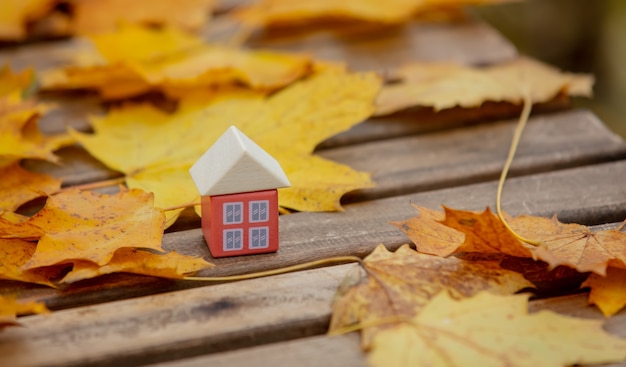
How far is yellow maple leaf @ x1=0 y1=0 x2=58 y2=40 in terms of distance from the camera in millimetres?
2072

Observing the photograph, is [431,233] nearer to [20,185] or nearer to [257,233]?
[257,233]

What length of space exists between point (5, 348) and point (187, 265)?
26 cm

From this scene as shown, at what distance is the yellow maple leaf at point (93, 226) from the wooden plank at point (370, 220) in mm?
50

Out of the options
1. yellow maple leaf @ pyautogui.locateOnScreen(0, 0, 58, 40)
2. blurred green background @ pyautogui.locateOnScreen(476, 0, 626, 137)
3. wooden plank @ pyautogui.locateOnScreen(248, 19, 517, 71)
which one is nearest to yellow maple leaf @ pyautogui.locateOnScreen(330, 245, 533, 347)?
wooden plank @ pyautogui.locateOnScreen(248, 19, 517, 71)

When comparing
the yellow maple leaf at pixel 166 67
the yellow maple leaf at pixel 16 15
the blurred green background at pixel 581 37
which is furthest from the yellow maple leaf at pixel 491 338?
the blurred green background at pixel 581 37

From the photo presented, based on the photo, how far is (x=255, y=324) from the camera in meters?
1.06

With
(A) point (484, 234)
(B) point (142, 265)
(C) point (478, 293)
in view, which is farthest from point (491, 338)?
(B) point (142, 265)

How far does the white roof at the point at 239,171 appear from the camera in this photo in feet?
3.73

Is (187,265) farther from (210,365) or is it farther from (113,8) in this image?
(113,8)

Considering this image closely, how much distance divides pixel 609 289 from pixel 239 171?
525mm

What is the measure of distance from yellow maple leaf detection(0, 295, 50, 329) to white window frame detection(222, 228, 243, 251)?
0.27 meters

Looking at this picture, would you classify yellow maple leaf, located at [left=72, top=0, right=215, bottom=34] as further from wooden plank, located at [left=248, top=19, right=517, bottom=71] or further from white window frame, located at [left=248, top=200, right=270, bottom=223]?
white window frame, located at [left=248, top=200, right=270, bottom=223]

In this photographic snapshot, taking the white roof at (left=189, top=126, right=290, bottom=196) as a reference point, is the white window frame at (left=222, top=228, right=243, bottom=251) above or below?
below

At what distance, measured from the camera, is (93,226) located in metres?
1.20
